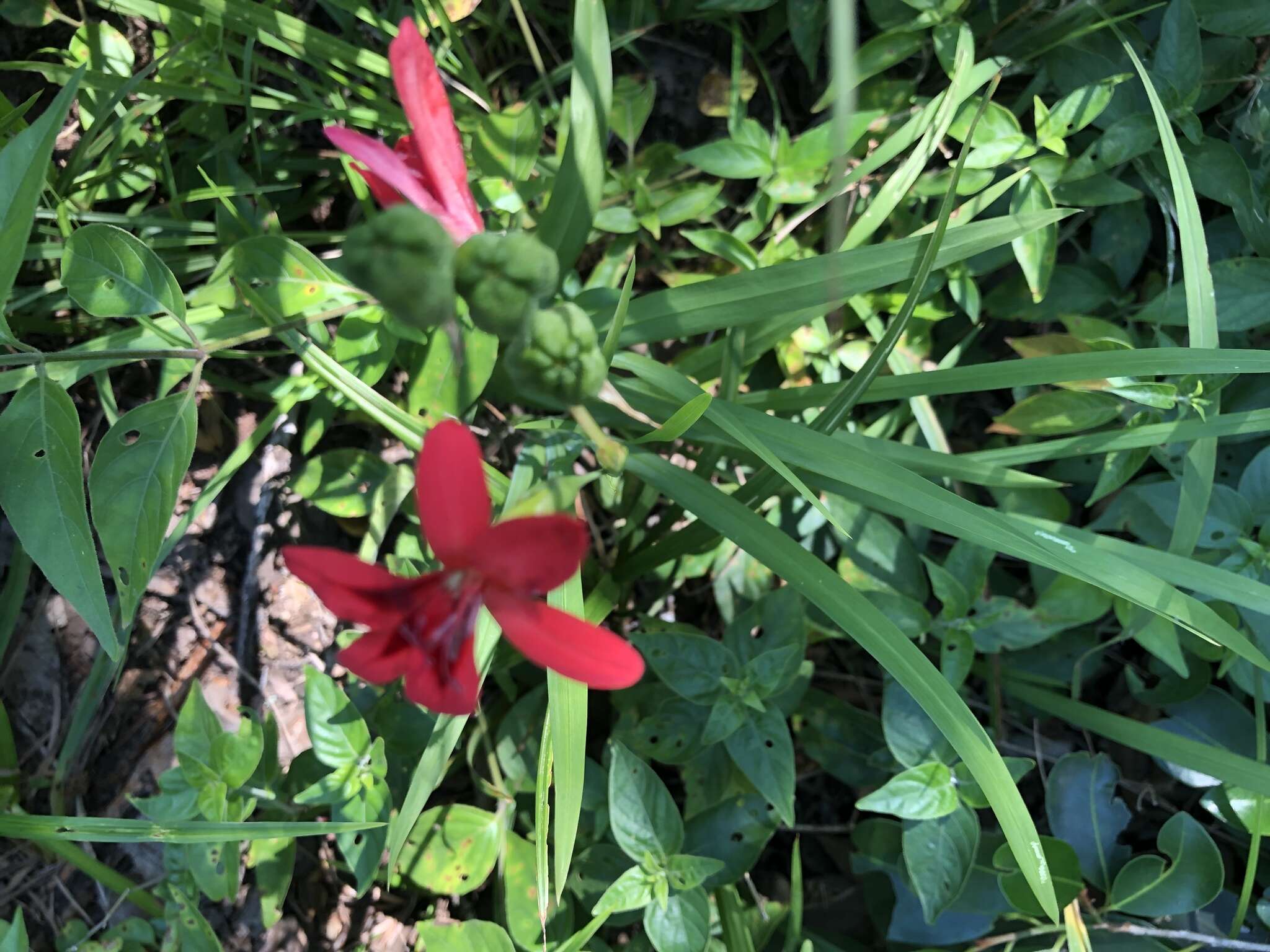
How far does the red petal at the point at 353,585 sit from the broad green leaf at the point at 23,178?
0.43 metres

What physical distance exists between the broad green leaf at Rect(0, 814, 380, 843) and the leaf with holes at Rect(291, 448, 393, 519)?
1.51ft

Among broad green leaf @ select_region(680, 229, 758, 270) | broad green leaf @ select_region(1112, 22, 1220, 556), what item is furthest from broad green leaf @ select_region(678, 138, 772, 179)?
broad green leaf @ select_region(1112, 22, 1220, 556)

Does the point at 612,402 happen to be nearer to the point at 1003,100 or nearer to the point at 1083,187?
the point at 1083,187

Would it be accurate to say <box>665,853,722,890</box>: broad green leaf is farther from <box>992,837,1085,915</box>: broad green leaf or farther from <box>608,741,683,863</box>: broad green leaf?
<box>992,837,1085,915</box>: broad green leaf

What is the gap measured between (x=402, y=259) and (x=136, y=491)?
1.50 ft

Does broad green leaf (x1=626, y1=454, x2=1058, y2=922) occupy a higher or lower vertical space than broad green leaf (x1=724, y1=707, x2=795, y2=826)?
higher

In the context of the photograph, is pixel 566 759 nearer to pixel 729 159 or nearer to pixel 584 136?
pixel 584 136

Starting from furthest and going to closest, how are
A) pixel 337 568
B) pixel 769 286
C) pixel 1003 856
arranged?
pixel 1003 856, pixel 769 286, pixel 337 568

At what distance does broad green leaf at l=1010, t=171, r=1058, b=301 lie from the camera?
120cm

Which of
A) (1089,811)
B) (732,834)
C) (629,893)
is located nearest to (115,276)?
(629,893)

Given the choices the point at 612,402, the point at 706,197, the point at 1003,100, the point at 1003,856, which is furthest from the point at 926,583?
the point at 1003,100

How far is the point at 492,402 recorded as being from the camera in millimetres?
1494

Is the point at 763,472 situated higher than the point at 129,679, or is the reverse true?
the point at 763,472

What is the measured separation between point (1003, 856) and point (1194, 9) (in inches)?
48.3
